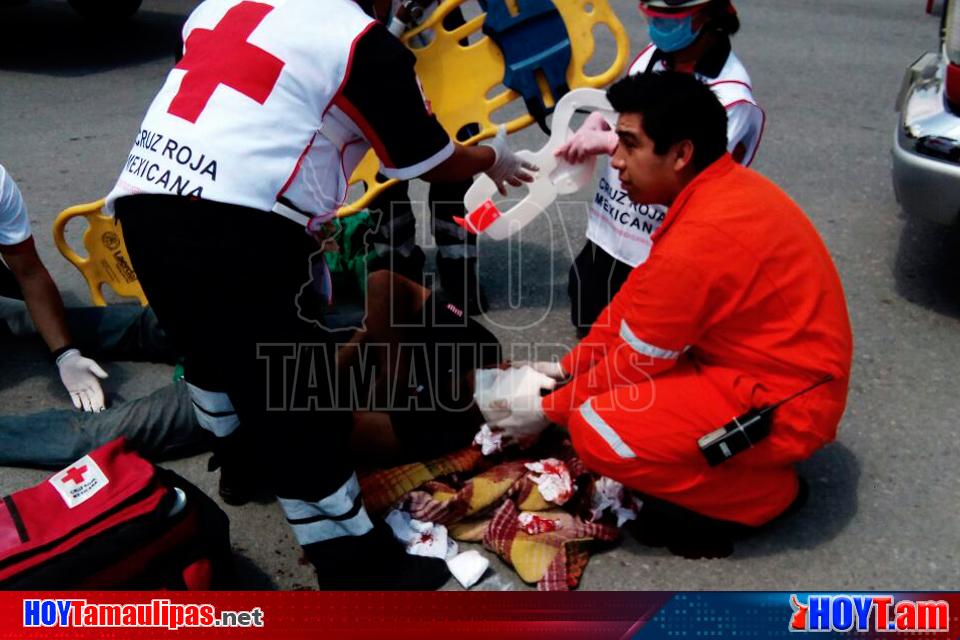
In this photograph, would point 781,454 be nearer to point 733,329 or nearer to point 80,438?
point 733,329

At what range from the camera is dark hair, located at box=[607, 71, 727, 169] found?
7.81 ft

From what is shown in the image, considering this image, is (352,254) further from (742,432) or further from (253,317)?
(742,432)

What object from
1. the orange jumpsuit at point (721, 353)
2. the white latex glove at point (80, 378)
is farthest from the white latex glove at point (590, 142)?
the white latex glove at point (80, 378)

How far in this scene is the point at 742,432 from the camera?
2.37m

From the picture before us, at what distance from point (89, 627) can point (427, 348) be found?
1.22 metres

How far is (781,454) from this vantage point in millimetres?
2447

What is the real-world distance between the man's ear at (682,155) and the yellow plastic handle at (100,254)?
2.22 metres

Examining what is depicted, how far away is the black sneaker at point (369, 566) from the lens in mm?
2447

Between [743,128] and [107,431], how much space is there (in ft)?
7.49

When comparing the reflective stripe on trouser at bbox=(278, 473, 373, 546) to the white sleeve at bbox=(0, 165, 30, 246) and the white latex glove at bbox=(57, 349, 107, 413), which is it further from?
the white sleeve at bbox=(0, 165, 30, 246)

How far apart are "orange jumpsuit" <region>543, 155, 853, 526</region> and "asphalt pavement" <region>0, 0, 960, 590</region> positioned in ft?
0.91

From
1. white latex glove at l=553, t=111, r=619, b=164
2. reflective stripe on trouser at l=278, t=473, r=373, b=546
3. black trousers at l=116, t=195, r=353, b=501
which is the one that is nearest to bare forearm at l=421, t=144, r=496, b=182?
black trousers at l=116, t=195, r=353, b=501

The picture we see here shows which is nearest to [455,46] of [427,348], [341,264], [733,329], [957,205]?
[341,264]

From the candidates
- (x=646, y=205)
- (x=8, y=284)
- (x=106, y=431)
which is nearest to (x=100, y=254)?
(x=8, y=284)
